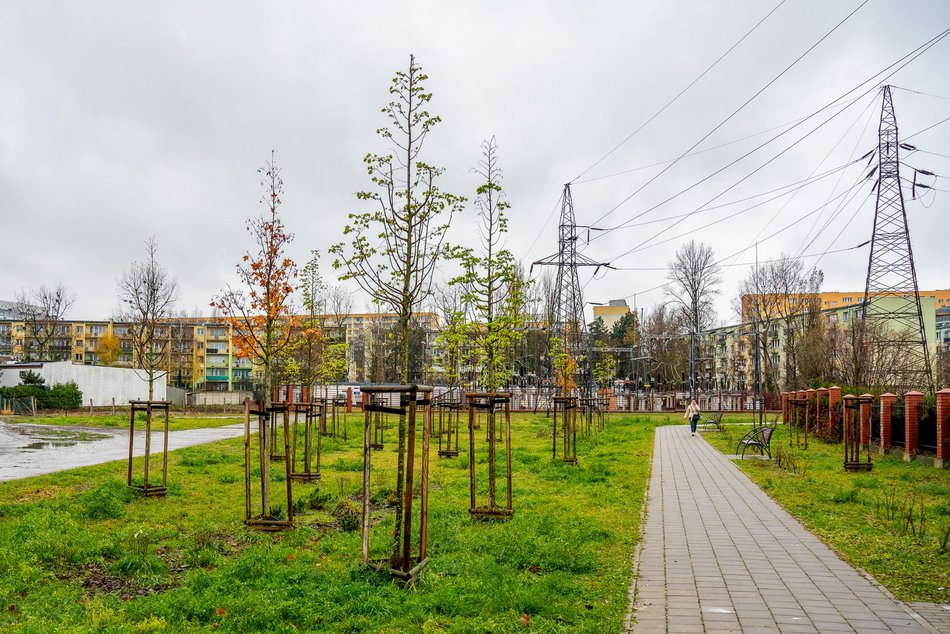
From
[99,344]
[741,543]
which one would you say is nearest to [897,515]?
[741,543]

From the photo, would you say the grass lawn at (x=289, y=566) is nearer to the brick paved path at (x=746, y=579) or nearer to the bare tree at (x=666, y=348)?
the brick paved path at (x=746, y=579)

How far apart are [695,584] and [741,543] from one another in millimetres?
1918

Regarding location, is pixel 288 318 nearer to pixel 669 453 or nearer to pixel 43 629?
pixel 669 453

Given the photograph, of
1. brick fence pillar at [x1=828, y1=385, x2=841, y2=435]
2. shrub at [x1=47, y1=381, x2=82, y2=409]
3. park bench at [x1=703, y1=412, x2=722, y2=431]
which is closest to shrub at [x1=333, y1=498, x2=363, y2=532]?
brick fence pillar at [x1=828, y1=385, x2=841, y2=435]

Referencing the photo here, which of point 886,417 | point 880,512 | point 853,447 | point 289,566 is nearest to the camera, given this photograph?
point 289,566

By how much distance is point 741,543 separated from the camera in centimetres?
748

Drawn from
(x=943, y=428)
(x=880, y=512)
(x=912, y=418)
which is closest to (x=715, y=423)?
(x=912, y=418)

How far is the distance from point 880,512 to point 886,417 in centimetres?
946

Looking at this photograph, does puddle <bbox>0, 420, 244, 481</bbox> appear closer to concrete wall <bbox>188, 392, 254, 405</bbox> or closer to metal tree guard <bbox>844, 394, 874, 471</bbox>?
metal tree guard <bbox>844, 394, 874, 471</bbox>

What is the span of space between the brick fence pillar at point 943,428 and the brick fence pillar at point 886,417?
9.63 ft

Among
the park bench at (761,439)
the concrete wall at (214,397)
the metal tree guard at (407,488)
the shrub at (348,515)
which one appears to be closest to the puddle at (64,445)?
the shrub at (348,515)

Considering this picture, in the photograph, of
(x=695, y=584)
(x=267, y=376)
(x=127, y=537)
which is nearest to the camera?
(x=695, y=584)

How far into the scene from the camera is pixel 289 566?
20.4 feet

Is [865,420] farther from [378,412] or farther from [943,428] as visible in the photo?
[378,412]
